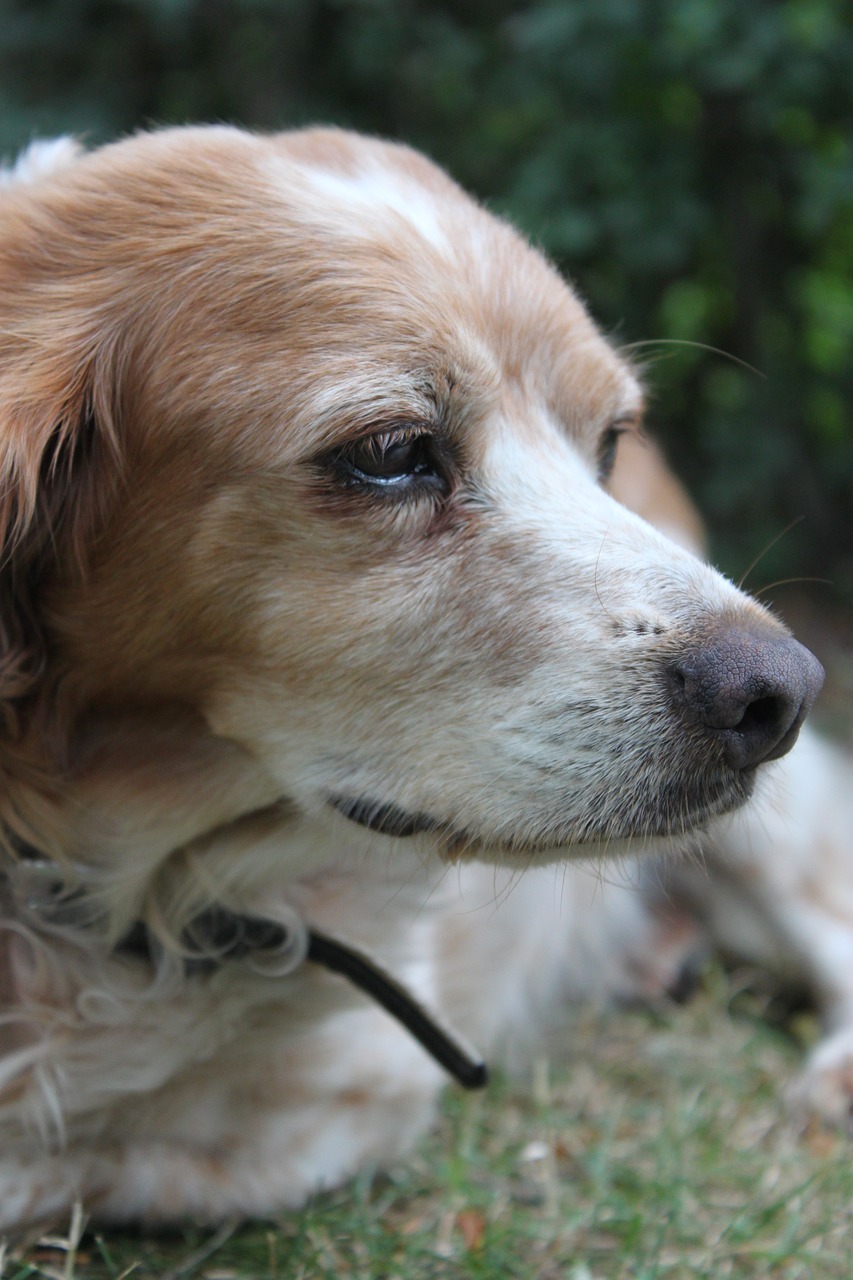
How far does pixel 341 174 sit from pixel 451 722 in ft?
3.08

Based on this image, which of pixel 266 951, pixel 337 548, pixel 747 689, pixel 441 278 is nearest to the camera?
pixel 747 689

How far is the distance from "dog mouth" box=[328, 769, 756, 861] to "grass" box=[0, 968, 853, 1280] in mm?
728

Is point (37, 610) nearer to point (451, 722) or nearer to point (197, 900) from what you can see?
point (197, 900)

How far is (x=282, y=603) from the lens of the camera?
2025mm

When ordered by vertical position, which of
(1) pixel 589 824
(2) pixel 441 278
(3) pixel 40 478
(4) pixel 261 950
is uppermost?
(2) pixel 441 278

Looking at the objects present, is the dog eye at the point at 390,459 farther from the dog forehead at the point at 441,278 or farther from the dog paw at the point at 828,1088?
the dog paw at the point at 828,1088

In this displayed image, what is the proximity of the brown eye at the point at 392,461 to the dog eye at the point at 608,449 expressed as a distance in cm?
48

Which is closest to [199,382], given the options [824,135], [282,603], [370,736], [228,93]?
[282,603]

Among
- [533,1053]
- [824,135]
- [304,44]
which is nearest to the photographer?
[533,1053]

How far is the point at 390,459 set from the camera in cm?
207

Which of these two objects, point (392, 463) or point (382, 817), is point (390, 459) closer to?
point (392, 463)

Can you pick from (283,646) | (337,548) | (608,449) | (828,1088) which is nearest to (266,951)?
(283,646)

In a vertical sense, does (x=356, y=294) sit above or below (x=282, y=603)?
above

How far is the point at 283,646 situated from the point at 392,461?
325 millimetres
